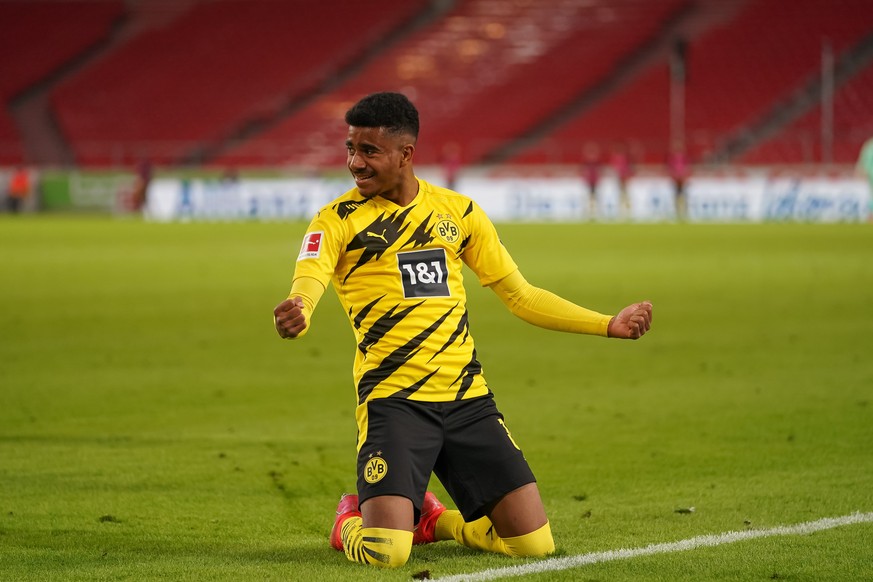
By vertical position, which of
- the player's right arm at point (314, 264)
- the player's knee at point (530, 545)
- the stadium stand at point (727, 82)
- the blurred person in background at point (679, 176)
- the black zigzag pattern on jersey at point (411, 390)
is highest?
the stadium stand at point (727, 82)

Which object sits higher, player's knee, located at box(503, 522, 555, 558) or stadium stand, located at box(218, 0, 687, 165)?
stadium stand, located at box(218, 0, 687, 165)

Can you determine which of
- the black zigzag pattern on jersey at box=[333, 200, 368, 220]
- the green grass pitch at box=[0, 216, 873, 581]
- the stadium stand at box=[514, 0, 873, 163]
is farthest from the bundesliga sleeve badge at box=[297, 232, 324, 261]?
the stadium stand at box=[514, 0, 873, 163]

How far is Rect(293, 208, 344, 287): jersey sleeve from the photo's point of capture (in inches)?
212

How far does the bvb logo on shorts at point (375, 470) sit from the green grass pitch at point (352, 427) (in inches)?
14.0

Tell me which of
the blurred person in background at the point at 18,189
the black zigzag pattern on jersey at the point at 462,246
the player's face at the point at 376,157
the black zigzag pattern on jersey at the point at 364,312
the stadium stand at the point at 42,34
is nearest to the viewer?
the player's face at the point at 376,157

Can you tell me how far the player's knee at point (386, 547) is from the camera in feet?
17.5

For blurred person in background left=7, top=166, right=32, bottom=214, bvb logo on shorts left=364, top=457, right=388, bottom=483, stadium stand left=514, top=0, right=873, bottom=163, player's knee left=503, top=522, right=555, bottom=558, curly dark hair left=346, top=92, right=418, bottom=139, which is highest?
stadium stand left=514, top=0, right=873, bottom=163

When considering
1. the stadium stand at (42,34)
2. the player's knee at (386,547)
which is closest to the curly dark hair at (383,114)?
the player's knee at (386,547)

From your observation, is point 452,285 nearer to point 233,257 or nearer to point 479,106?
point 233,257

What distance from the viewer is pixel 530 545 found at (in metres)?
5.50

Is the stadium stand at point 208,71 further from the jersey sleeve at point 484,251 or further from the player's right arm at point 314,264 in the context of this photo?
the player's right arm at point 314,264

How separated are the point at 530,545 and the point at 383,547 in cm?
58

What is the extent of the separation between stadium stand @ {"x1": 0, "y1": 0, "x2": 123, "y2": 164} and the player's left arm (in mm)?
45435

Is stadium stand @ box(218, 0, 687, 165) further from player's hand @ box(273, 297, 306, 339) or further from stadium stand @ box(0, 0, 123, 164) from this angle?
player's hand @ box(273, 297, 306, 339)
